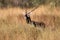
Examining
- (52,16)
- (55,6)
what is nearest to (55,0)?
(55,6)

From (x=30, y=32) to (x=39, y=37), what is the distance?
0.33 m

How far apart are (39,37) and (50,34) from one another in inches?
19.0

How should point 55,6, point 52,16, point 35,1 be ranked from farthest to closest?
1. point 35,1
2. point 55,6
3. point 52,16

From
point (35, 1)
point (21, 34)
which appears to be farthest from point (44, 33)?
point (35, 1)

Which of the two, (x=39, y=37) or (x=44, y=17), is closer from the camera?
(x=39, y=37)

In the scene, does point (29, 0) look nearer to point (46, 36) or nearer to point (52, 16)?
point (52, 16)

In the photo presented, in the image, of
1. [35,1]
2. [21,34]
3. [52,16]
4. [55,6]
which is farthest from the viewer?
[35,1]

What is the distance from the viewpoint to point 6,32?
821cm

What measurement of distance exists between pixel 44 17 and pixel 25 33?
4.49m

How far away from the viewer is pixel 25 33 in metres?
8.29

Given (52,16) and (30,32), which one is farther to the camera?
(52,16)

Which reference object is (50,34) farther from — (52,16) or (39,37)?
(52,16)

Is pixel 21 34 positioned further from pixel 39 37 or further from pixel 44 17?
Answer: pixel 44 17

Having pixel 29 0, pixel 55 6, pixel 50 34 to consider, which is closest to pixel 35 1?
pixel 29 0
